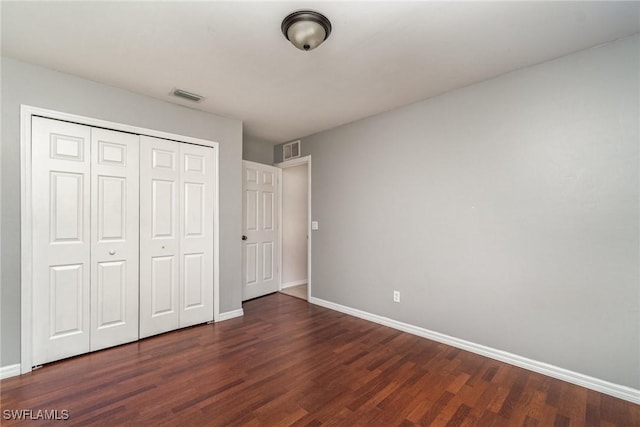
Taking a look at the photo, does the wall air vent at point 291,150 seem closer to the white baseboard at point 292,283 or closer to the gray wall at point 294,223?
the gray wall at point 294,223

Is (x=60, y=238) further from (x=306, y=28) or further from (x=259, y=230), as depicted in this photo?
(x=306, y=28)

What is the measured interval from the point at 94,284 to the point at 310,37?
2835 mm

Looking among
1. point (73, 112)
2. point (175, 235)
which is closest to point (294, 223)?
point (175, 235)

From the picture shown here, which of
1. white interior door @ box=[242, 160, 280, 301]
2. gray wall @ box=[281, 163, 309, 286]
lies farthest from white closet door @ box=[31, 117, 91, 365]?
gray wall @ box=[281, 163, 309, 286]

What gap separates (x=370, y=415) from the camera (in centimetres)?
177

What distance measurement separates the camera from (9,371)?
2.18m

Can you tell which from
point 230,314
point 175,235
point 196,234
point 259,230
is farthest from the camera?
point 259,230

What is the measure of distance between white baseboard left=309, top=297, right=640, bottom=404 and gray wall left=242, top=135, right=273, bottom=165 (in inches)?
113

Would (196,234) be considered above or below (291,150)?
below

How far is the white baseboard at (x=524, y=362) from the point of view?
6.41ft

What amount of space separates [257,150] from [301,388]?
139 inches

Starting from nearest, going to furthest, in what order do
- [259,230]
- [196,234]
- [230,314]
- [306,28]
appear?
[306,28]
[196,234]
[230,314]
[259,230]

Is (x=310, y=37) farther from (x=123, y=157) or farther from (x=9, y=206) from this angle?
(x=9, y=206)

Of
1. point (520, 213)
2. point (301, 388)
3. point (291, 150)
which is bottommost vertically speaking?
point (301, 388)
